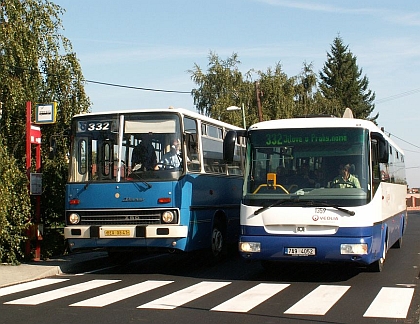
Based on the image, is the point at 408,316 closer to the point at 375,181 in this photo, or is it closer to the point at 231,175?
the point at 375,181

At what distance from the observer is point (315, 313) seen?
9469mm

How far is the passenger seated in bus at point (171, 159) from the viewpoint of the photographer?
13.7 metres

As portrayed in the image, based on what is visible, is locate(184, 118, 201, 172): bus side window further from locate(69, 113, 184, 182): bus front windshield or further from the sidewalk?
the sidewalk

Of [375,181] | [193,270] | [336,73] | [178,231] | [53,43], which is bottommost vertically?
[193,270]

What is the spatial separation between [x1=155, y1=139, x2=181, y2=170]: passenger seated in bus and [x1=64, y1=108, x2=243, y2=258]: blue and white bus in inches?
0.7

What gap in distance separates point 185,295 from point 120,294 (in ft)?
3.42

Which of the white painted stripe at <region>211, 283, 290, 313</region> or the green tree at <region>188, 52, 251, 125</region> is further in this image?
the green tree at <region>188, 52, 251, 125</region>

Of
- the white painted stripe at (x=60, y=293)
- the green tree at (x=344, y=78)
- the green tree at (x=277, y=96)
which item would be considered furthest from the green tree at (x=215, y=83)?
the white painted stripe at (x=60, y=293)

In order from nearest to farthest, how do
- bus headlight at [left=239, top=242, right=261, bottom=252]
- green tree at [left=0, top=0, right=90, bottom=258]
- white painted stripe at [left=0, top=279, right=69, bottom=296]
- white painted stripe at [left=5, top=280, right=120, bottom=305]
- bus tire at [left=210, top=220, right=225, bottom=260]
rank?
white painted stripe at [left=5, top=280, right=120, bottom=305]
white painted stripe at [left=0, top=279, right=69, bottom=296]
bus headlight at [left=239, top=242, right=261, bottom=252]
bus tire at [left=210, top=220, right=225, bottom=260]
green tree at [left=0, top=0, right=90, bottom=258]

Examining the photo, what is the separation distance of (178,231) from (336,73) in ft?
236

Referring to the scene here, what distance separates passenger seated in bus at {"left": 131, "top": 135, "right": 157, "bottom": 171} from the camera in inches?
540

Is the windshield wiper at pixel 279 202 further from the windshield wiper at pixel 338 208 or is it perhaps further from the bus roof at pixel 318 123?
the bus roof at pixel 318 123

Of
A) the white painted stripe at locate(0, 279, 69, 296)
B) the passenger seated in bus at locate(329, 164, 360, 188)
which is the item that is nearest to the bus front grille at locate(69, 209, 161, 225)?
the white painted stripe at locate(0, 279, 69, 296)

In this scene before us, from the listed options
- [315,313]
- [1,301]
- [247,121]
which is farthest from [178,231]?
[247,121]
